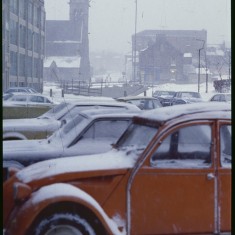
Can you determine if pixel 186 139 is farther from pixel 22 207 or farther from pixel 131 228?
pixel 22 207

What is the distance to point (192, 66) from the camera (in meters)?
3.86

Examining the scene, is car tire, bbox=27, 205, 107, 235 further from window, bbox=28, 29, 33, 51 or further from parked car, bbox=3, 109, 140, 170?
window, bbox=28, 29, 33, 51

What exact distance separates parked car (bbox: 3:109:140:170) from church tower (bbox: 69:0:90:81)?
358 mm

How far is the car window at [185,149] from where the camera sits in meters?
2.70

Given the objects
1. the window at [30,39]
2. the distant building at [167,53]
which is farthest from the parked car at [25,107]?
the distant building at [167,53]

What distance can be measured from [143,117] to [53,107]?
263cm

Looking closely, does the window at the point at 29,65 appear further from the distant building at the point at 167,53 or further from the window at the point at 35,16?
the distant building at the point at 167,53

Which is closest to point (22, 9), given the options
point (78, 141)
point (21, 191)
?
point (78, 141)

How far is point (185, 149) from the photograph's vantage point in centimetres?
271

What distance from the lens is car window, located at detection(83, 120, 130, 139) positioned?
3.81 meters

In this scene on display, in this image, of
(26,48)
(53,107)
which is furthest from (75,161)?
(53,107)

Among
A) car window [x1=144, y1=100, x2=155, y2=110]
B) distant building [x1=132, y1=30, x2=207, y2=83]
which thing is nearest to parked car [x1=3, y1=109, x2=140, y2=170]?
distant building [x1=132, y1=30, x2=207, y2=83]

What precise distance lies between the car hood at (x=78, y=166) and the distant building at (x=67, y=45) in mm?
847

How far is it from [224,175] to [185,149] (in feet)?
0.82
